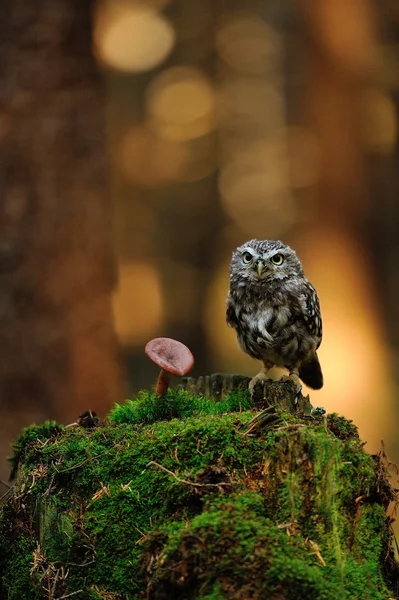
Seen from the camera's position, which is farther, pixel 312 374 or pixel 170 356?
pixel 312 374

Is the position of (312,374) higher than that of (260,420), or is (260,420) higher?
(312,374)

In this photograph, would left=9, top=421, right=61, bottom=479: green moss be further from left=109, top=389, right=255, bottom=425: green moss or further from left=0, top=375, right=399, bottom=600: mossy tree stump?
left=109, top=389, right=255, bottom=425: green moss

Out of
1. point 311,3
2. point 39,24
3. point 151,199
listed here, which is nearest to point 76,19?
point 39,24

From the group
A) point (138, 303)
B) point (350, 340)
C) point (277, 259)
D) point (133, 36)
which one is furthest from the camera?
point (133, 36)

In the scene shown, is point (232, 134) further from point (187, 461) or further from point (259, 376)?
point (187, 461)

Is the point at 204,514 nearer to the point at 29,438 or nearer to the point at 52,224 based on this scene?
the point at 29,438

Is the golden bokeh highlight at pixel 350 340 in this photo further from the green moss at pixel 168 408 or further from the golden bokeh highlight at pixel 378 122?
the green moss at pixel 168 408

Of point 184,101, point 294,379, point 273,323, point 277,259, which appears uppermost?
point 184,101

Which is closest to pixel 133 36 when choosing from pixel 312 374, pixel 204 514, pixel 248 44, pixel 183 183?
pixel 248 44
